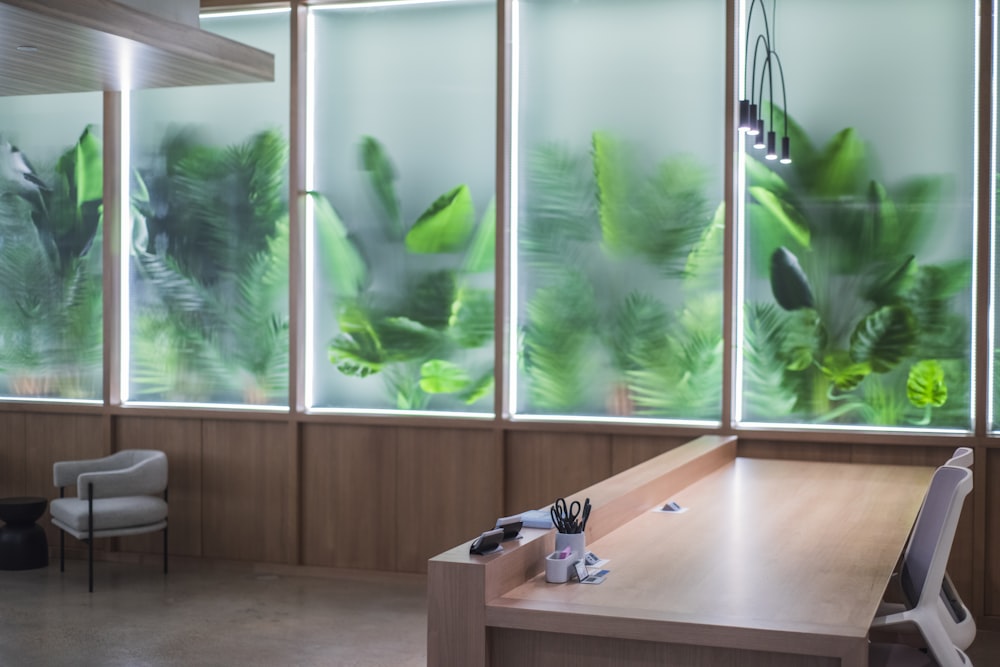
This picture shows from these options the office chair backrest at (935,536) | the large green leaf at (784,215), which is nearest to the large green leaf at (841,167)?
the large green leaf at (784,215)

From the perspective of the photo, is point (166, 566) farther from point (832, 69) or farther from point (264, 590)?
point (832, 69)

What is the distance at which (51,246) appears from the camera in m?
7.41

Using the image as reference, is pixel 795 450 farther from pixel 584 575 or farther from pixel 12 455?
pixel 12 455

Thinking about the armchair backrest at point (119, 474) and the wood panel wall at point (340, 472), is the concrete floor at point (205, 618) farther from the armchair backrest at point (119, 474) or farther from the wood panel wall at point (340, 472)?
the armchair backrest at point (119, 474)

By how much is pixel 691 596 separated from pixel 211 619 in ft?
11.2

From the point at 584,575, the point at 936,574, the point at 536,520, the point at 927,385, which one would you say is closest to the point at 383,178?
the point at 927,385

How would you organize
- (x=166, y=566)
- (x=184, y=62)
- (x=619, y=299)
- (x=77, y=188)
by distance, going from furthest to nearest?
(x=77, y=188) → (x=166, y=566) → (x=619, y=299) → (x=184, y=62)

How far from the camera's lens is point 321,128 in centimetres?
687

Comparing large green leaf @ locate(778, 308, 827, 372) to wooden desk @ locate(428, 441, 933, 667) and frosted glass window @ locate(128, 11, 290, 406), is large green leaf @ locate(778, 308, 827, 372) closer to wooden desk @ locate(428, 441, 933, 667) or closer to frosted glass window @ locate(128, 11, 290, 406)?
wooden desk @ locate(428, 441, 933, 667)

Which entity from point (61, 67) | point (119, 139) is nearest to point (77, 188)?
point (119, 139)

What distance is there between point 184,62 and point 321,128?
1278 mm

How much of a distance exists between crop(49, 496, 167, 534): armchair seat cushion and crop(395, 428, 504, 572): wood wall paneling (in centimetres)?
142

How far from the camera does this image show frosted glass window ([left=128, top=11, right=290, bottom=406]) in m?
→ 6.94

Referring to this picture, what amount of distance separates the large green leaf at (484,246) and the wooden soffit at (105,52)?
1401 mm
